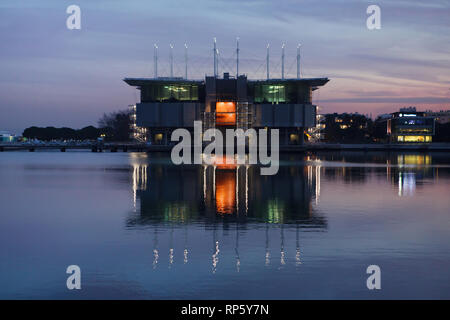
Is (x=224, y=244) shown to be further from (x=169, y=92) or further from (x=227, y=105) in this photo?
(x=169, y=92)

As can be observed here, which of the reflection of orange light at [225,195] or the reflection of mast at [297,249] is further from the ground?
the reflection of orange light at [225,195]

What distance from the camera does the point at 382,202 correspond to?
1384 inches

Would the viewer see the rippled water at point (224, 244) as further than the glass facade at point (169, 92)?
No

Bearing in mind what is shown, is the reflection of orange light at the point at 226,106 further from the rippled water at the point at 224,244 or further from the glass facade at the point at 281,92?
the rippled water at the point at 224,244

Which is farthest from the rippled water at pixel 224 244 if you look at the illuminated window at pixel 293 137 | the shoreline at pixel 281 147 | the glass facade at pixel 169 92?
the illuminated window at pixel 293 137

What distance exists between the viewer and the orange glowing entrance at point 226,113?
17200 cm

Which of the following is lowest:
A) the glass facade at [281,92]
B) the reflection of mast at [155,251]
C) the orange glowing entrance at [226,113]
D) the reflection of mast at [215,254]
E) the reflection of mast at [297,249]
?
the reflection of mast at [297,249]

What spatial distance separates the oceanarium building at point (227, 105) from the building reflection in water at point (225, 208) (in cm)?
12073

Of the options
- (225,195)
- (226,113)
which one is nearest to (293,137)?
(226,113)

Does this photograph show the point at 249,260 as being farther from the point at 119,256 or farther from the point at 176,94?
the point at 176,94

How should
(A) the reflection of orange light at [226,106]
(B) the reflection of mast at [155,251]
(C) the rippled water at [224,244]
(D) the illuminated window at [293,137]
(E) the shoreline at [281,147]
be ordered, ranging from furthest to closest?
1. (D) the illuminated window at [293,137]
2. (A) the reflection of orange light at [226,106]
3. (E) the shoreline at [281,147]
4. (B) the reflection of mast at [155,251]
5. (C) the rippled water at [224,244]

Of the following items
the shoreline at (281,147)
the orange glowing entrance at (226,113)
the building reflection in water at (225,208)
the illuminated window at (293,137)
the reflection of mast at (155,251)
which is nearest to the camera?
the reflection of mast at (155,251)
